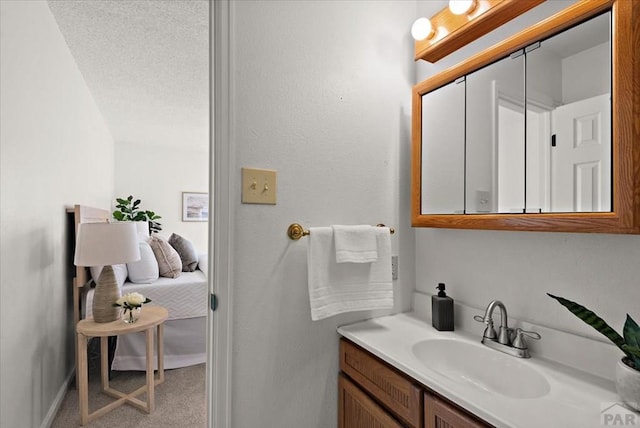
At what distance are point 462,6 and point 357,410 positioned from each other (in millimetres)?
1538

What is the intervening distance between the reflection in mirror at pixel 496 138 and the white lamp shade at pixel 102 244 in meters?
1.97

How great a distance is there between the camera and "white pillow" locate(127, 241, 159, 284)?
8.77 ft

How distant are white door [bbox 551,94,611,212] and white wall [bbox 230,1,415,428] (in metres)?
0.63

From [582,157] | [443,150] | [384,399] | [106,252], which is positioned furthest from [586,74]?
[106,252]

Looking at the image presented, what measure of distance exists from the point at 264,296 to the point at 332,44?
1.03 m

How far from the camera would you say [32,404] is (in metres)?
1.69

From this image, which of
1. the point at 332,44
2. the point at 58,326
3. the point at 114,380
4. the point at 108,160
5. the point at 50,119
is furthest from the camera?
the point at 108,160

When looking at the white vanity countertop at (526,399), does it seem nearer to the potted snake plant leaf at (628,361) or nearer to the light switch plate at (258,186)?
the potted snake plant leaf at (628,361)

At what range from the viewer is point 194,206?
582 centimetres

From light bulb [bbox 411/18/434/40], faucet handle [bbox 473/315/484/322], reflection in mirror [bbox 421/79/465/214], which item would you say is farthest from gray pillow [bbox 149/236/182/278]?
light bulb [bbox 411/18/434/40]

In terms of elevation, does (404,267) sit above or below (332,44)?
below

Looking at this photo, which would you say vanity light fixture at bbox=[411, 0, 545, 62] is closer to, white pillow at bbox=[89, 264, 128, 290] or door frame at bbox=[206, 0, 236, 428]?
door frame at bbox=[206, 0, 236, 428]

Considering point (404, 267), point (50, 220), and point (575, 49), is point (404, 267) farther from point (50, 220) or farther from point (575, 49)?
point (50, 220)

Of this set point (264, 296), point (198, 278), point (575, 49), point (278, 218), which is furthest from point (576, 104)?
point (198, 278)
